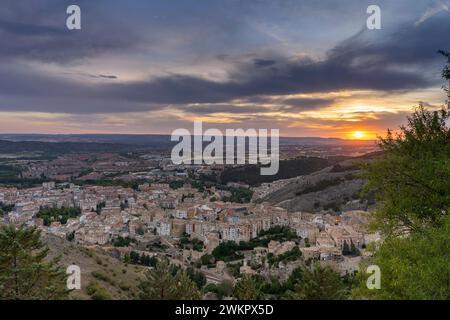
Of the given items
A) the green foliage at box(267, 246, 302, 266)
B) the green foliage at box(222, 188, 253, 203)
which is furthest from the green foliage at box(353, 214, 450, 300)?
the green foliage at box(222, 188, 253, 203)

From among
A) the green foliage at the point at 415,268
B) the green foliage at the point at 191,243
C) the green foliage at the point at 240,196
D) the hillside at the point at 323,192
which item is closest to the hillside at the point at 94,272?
the green foliage at the point at 415,268

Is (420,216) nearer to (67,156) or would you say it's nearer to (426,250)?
(426,250)

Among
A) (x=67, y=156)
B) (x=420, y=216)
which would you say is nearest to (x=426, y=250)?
(x=420, y=216)

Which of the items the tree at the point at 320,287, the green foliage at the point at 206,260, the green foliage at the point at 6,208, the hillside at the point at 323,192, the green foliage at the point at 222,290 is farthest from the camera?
the hillside at the point at 323,192

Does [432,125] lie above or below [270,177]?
above

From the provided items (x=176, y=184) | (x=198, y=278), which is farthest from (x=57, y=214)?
(x=198, y=278)

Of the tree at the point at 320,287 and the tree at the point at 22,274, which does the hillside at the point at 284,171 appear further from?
the tree at the point at 22,274

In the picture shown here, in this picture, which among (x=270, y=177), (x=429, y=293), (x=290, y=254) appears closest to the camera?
(x=429, y=293)
